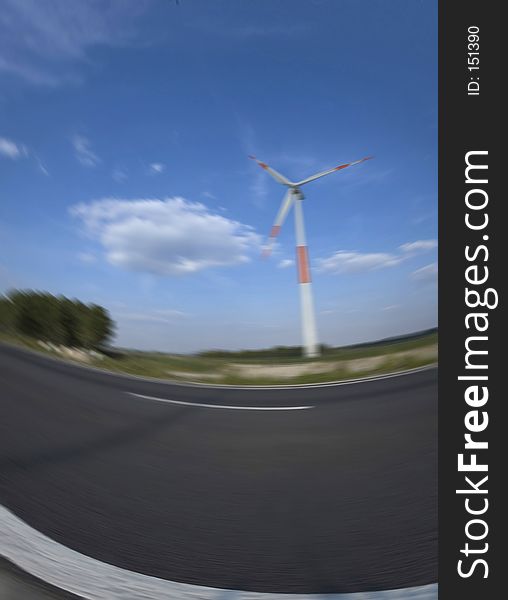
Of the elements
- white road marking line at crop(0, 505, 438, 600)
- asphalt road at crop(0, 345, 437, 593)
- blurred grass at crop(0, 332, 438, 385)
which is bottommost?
white road marking line at crop(0, 505, 438, 600)

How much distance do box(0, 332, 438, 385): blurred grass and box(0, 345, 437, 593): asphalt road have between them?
0.18 ft

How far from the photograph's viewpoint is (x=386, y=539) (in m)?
0.72

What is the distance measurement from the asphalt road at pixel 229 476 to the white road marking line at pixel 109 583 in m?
0.02

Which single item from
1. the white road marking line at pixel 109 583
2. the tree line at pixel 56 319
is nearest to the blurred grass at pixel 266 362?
the tree line at pixel 56 319

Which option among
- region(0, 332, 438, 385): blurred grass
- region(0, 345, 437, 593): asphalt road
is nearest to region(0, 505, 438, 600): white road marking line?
region(0, 345, 437, 593): asphalt road

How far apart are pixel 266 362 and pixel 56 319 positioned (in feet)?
2.26

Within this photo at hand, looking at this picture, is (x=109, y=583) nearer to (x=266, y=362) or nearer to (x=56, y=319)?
(x=266, y=362)

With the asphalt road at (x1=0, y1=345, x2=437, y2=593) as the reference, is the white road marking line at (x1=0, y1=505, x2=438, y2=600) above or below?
below

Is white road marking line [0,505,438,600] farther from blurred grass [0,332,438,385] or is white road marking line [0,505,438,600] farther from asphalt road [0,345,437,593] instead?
blurred grass [0,332,438,385]

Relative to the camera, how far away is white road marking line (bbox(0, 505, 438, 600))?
593mm

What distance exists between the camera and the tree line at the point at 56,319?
95cm

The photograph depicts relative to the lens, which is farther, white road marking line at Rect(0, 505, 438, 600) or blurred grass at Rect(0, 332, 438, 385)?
blurred grass at Rect(0, 332, 438, 385)

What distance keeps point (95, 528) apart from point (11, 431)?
1.75 feet

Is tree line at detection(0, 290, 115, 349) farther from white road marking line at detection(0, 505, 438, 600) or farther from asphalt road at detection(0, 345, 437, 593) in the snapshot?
white road marking line at detection(0, 505, 438, 600)
